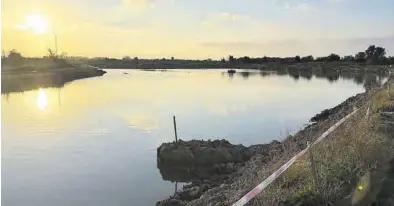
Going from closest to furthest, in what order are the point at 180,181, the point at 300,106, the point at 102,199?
the point at 102,199 → the point at 180,181 → the point at 300,106

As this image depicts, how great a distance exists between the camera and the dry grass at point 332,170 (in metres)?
6.16

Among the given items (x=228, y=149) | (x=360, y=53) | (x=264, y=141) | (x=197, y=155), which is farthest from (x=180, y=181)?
(x=360, y=53)

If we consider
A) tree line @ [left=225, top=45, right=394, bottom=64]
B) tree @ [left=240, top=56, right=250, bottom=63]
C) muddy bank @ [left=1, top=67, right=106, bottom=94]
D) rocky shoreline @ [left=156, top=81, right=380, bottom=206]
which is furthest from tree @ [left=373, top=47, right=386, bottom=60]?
rocky shoreline @ [left=156, top=81, right=380, bottom=206]

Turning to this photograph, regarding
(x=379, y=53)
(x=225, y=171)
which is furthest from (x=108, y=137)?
(x=379, y=53)

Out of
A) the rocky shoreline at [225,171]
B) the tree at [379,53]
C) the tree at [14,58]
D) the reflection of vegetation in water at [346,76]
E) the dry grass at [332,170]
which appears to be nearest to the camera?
the dry grass at [332,170]

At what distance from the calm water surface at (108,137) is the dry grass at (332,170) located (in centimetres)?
583

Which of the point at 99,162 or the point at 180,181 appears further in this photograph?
the point at 99,162

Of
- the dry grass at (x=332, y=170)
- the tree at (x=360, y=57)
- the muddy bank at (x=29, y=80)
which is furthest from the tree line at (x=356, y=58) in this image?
the dry grass at (x=332, y=170)

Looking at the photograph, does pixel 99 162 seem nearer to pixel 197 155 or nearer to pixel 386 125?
pixel 197 155

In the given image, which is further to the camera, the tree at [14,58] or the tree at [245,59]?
the tree at [245,59]

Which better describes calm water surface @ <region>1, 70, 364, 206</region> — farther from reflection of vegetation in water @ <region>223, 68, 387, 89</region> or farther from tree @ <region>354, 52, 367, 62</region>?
tree @ <region>354, 52, 367, 62</region>

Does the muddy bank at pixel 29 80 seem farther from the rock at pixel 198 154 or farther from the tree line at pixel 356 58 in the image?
the tree line at pixel 356 58

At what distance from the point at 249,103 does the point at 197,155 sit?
22.5 metres

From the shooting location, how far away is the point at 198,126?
25406 millimetres
